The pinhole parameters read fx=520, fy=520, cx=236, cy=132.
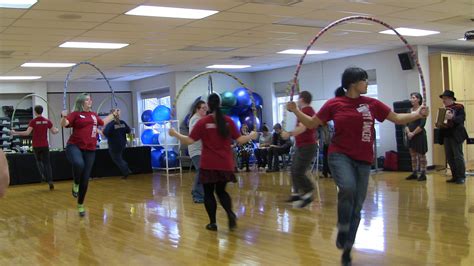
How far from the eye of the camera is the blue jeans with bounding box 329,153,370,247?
12.7ft

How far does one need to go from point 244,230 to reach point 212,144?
107cm

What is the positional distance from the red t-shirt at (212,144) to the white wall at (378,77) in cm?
826

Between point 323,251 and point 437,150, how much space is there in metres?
8.75

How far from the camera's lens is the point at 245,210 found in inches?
276

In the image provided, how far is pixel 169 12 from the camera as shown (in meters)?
7.55

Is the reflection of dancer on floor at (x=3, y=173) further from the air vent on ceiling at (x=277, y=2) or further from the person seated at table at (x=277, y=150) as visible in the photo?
the person seated at table at (x=277, y=150)

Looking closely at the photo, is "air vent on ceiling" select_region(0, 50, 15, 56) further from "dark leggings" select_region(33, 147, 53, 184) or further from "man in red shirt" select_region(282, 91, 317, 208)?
"man in red shirt" select_region(282, 91, 317, 208)

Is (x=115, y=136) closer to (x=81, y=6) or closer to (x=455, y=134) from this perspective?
(x=81, y=6)

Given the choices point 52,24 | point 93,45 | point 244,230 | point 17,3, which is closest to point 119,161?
point 93,45

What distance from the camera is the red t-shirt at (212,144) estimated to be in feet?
17.3

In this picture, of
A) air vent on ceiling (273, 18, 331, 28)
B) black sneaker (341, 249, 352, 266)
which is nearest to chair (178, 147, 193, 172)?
air vent on ceiling (273, 18, 331, 28)

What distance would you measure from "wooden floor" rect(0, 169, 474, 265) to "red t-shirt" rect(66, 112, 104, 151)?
1.00 m

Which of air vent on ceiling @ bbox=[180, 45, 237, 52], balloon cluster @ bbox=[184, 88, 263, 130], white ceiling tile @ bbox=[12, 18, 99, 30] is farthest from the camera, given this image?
balloon cluster @ bbox=[184, 88, 263, 130]

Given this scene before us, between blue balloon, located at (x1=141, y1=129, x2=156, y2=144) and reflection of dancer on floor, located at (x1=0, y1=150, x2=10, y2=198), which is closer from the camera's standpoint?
reflection of dancer on floor, located at (x1=0, y1=150, x2=10, y2=198)
